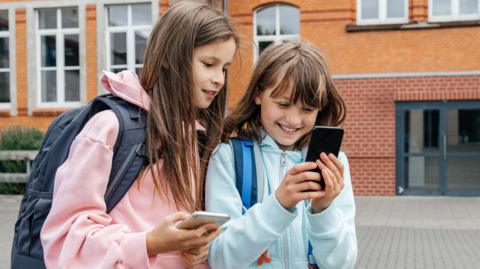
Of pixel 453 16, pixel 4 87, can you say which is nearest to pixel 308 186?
pixel 453 16

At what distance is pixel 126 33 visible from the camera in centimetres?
1535

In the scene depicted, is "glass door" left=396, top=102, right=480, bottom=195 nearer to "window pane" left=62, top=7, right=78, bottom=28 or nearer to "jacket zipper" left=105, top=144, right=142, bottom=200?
"window pane" left=62, top=7, right=78, bottom=28

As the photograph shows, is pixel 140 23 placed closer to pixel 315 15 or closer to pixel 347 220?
pixel 315 15

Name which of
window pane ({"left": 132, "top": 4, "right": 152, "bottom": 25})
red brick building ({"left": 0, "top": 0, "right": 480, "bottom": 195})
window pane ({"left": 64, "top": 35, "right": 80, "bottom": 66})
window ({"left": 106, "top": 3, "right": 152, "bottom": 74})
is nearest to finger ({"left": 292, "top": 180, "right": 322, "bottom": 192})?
red brick building ({"left": 0, "top": 0, "right": 480, "bottom": 195})

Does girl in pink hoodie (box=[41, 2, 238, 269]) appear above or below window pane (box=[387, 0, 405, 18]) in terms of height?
below

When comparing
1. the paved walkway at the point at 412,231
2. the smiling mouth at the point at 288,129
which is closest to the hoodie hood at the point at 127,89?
the smiling mouth at the point at 288,129

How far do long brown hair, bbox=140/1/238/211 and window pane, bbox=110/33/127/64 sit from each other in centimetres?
1396

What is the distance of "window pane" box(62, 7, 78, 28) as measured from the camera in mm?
15703

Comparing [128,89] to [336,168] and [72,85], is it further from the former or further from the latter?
[72,85]

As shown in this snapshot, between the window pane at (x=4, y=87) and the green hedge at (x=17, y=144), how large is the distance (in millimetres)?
1771

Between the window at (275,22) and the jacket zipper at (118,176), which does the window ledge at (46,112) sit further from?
the jacket zipper at (118,176)

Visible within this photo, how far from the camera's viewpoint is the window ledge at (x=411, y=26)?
13195mm

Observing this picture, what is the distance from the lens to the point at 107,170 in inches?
62.7

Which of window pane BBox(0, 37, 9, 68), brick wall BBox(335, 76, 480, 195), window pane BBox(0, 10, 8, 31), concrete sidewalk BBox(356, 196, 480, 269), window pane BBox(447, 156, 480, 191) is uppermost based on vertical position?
window pane BBox(0, 10, 8, 31)
